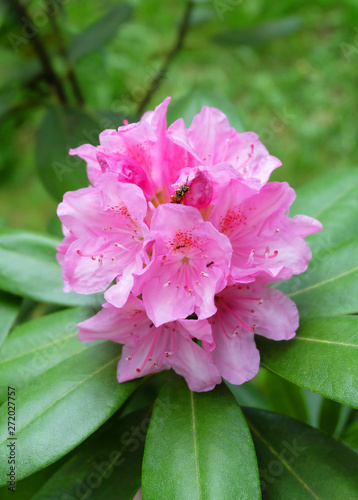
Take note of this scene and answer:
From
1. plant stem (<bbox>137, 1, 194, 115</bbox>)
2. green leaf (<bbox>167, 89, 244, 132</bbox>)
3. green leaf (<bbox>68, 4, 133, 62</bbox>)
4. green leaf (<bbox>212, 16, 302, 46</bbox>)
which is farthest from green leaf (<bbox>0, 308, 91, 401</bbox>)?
green leaf (<bbox>212, 16, 302, 46</bbox>)

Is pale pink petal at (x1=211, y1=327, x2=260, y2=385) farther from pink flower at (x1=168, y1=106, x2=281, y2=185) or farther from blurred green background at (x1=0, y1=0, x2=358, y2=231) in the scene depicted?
blurred green background at (x1=0, y1=0, x2=358, y2=231)

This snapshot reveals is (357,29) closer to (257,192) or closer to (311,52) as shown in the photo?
(311,52)

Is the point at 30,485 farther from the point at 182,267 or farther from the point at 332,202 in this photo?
the point at 332,202

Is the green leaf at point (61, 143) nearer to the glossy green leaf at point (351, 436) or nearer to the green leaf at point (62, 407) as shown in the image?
the green leaf at point (62, 407)

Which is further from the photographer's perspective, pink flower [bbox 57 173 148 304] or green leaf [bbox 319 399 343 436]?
green leaf [bbox 319 399 343 436]

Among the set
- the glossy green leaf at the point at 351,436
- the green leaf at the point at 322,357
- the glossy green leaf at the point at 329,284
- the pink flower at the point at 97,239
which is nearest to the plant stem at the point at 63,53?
the pink flower at the point at 97,239

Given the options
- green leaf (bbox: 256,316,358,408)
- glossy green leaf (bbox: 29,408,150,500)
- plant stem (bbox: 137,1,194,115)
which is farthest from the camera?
plant stem (bbox: 137,1,194,115)
